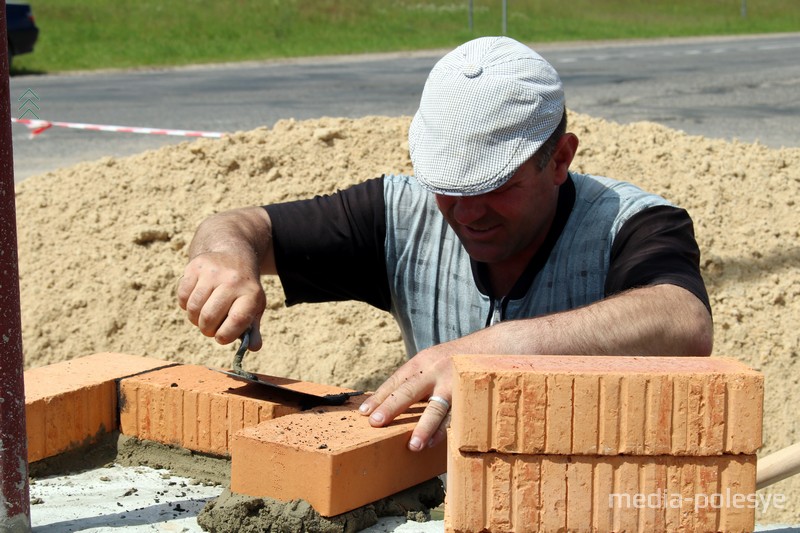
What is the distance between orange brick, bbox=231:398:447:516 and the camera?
2184 mm

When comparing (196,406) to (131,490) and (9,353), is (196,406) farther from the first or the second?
(9,353)

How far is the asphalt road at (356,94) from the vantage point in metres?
10.4

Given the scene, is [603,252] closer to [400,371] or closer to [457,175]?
[457,175]

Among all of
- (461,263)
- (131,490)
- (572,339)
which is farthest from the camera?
(461,263)

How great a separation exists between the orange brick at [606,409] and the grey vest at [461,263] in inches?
35.5

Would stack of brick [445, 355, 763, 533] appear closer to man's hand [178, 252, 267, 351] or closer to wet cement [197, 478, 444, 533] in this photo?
wet cement [197, 478, 444, 533]

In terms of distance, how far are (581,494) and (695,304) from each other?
65 centimetres

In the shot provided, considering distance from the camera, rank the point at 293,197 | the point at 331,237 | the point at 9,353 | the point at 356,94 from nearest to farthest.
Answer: the point at 9,353, the point at 331,237, the point at 293,197, the point at 356,94

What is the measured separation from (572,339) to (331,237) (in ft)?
3.57

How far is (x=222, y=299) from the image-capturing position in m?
2.48

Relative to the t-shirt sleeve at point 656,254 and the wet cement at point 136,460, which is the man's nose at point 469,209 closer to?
the t-shirt sleeve at point 656,254

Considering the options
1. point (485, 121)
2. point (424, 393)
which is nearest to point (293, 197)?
point (485, 121)

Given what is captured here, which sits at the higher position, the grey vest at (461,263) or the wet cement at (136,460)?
the grey vest at (461,263)

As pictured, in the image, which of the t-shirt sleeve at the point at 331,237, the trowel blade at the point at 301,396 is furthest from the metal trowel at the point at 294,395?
the t-shirt sleeve at the point at 331,237
